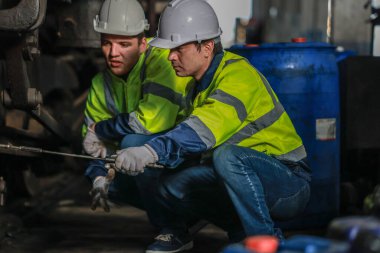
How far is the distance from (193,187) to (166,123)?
352 mm

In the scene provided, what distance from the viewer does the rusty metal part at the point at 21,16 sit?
4137 millimetres

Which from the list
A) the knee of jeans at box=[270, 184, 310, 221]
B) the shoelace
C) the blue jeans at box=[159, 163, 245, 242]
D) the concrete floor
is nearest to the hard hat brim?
the blue jeans at box=[159, 163, 245, 242]

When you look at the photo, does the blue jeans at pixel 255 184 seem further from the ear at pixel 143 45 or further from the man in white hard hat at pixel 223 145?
the ear at pixel 143 45

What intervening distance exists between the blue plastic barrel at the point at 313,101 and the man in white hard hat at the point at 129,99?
0.62 m

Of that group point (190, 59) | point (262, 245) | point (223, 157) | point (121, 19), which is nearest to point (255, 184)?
point (223, 157)

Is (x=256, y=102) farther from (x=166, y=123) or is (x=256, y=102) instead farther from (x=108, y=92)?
(x=108, y=92)

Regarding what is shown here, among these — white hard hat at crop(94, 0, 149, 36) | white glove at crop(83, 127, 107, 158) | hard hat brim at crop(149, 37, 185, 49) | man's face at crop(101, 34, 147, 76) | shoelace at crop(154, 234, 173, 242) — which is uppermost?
white hard hat at crop(94, 0, 149, 36)

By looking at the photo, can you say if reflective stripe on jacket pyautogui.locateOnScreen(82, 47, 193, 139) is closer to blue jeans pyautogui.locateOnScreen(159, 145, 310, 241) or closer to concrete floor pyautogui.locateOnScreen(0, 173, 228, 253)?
blue jeans pyautogui.locateOnScreen(159, 145, 310, 241)

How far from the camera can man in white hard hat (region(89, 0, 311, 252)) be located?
145 inches

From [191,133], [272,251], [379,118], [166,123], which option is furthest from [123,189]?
[272,251]

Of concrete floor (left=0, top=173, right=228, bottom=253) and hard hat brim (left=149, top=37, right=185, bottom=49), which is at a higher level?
hard hat brim (left=149, top=37, right=185, bottom=49)

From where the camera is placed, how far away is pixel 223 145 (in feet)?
12.3

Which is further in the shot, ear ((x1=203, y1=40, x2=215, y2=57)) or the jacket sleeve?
ear ((x1=203, y1=40, x2=215, y2=57))

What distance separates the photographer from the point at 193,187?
4.05 metres
